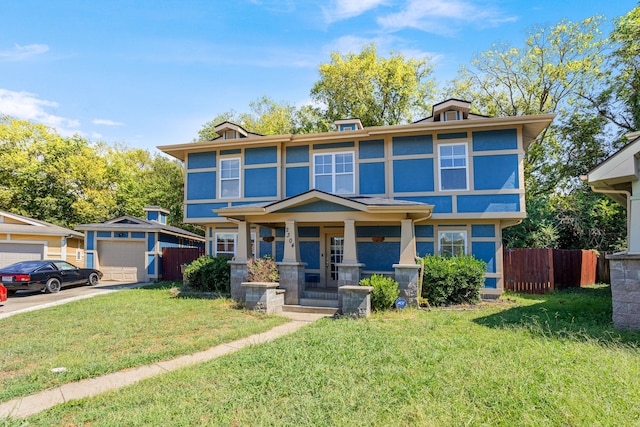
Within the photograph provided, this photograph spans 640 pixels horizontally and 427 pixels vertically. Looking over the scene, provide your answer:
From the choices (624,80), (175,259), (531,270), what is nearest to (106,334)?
(175,259)

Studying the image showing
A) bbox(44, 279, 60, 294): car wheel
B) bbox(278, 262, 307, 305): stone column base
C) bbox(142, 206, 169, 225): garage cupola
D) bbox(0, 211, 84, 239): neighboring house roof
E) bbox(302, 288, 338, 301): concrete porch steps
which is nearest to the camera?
bbox(278, 262, 307, 305): stone column base

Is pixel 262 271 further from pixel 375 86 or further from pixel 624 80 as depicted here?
pixel 624 80

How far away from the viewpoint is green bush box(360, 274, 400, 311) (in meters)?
8.76

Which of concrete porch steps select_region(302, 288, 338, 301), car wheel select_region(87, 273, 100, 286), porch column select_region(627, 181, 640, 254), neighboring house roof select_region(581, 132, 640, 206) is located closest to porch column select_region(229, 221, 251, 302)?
concrete porch steps select_region(302, 288, 338, 301)

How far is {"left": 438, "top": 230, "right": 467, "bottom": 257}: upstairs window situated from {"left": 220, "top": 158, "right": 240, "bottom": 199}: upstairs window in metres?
7.78

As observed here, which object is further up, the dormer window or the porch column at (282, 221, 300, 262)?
the dormer window

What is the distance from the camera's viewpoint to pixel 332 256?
12.8m

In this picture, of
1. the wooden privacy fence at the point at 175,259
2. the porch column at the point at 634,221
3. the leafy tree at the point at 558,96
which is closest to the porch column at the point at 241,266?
the wooden privacy fence at the point at 175,259

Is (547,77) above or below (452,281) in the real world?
above

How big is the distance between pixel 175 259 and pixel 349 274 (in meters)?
10.3

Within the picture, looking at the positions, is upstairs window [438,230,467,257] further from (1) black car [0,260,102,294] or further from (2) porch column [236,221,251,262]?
(1) black car [0,260,102,294]

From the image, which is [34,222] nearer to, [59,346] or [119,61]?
[119,61]

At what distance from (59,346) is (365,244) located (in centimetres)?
875

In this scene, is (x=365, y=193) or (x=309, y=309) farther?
(x=365, y=193)
